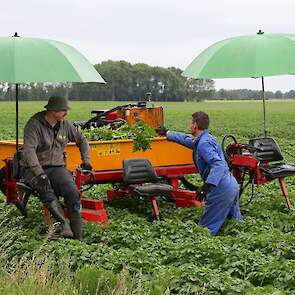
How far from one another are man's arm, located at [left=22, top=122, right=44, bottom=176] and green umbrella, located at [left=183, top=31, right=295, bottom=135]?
2.46 m

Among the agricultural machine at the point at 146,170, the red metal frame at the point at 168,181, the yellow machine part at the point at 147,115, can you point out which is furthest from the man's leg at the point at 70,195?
the yellow machine part at the point at 147,115

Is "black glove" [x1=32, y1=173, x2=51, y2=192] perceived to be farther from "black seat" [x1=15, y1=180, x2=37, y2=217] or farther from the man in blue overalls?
the man in blue overalls

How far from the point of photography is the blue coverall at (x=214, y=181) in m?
8.61

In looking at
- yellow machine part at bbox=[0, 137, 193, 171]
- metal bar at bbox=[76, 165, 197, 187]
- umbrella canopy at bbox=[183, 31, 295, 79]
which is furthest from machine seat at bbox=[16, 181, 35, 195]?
umbrella canopy at bbox=[183, 31, 295, 79]

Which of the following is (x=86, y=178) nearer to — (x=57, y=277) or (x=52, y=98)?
(x=52, y=98)

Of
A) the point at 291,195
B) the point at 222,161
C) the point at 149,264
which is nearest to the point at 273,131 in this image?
the point at 291,195

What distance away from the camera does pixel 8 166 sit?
9.08 metres

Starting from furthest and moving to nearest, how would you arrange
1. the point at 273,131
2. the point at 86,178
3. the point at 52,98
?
the point at 273,131 → the point at 86,178 → the point at 52,98

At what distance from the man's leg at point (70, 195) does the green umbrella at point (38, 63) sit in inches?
44.2

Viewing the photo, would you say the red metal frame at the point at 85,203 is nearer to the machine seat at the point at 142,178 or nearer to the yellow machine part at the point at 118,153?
the yellow machine part at the point at 118,153

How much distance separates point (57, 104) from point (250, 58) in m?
2.62

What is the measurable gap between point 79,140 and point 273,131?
1031 inches

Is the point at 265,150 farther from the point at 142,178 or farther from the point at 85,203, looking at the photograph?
the point at 85,203

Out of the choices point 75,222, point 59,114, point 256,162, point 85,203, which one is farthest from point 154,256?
point 256,162
